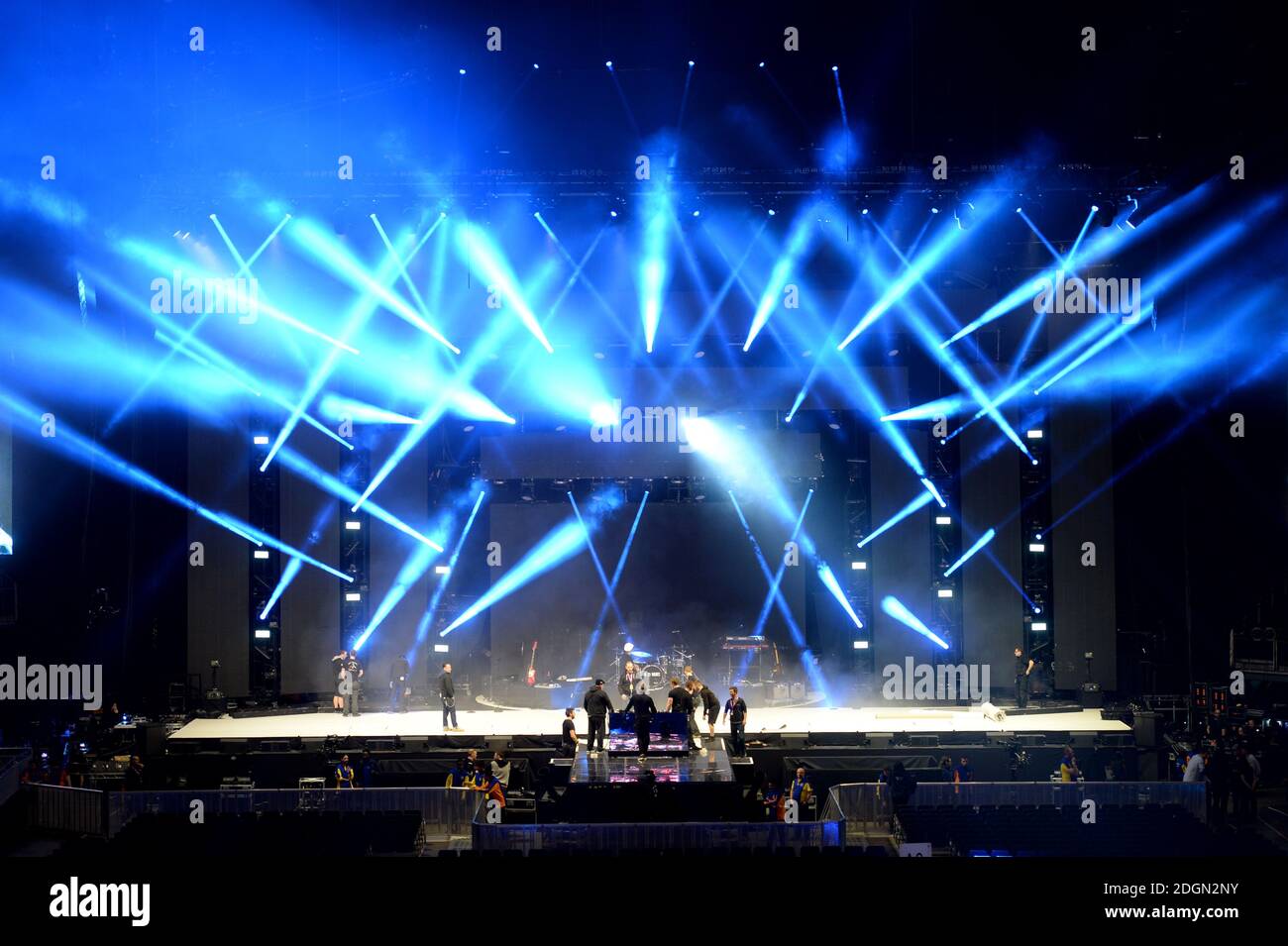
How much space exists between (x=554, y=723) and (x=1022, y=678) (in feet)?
25.3

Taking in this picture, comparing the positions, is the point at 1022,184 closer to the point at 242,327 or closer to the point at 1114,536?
the point at 1114,536

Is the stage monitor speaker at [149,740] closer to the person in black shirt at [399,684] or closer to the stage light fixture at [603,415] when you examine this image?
the person in black shirt at [399,684]

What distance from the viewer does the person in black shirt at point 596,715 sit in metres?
17.9

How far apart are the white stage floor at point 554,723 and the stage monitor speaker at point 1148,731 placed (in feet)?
0.91

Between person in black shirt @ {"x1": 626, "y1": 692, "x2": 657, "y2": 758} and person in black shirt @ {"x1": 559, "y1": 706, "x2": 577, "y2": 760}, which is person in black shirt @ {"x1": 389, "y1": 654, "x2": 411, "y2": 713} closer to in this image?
person in black shirt @ {"x1": 559, "y1": 706, "x2": 577, "y2": 760}

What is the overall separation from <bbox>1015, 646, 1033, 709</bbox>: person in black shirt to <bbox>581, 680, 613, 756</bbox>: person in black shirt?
7506 millimetres

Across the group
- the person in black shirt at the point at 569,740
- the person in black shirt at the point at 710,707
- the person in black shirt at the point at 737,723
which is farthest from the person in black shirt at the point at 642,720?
the person in black shirt at the point at 710,707

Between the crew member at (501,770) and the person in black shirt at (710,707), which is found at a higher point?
the person in black shirt at (710,707)

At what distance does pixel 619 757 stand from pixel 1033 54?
1213 centimetres

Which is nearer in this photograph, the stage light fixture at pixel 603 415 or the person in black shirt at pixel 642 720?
the person in black shirt at pixel 642 720

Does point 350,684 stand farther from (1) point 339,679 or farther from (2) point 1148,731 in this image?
(2) point 1148,731

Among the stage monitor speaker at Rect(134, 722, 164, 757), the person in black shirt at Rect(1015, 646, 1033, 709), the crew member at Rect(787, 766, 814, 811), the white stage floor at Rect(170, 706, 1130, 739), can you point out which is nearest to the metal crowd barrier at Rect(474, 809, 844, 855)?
the crew member at Rect(787, 766, 814, 811)

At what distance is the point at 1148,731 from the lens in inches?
763

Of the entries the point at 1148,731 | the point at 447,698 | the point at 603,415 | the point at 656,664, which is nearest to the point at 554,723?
the point at 447,698
